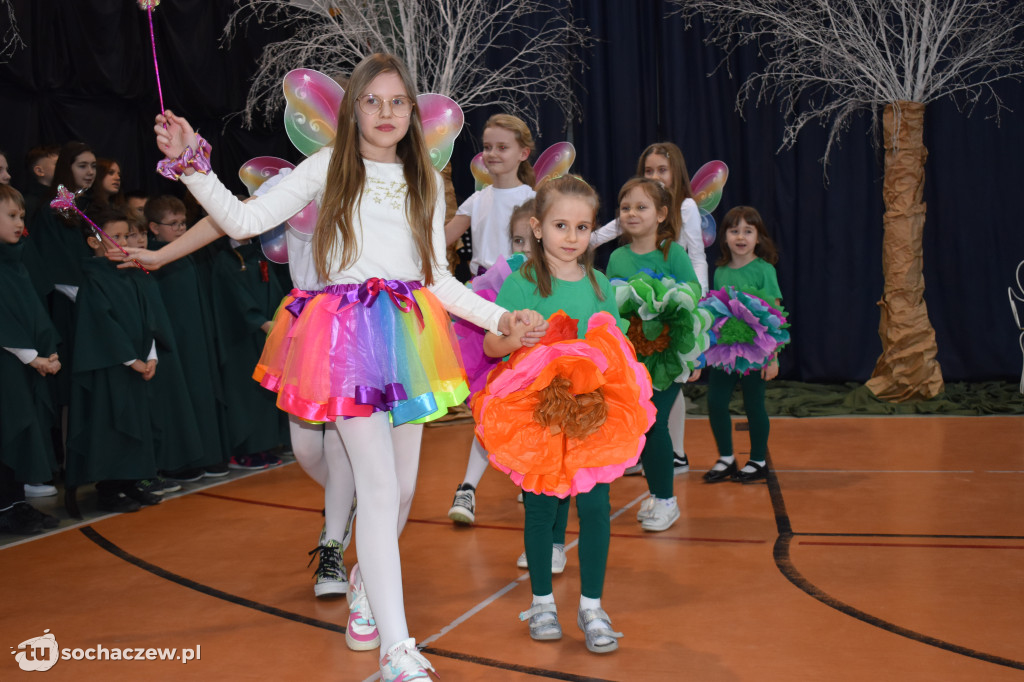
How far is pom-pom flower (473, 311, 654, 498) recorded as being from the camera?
248 cm

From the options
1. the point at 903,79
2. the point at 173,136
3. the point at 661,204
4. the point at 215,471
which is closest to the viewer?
the point at 173,136

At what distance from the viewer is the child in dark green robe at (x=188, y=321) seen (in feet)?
16.1

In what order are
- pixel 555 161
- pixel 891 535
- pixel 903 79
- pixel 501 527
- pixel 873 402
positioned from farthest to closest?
pixel 903 79, pixel 873 402, pixel 555 161, pixel 501 527, pixel 891 535

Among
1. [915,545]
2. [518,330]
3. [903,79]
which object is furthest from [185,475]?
[903,79]

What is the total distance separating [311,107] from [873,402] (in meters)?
5.09

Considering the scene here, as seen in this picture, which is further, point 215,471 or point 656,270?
point 215,471

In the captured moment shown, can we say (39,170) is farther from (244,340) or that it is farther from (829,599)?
(829,599)

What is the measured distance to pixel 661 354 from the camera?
11.8ft

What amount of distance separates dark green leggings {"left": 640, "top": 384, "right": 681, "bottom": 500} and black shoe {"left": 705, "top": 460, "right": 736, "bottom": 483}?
87cm

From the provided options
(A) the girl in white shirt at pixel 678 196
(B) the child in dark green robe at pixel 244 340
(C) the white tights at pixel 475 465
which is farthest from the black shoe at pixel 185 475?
(A) the girl in white shirt at pixel 678 196

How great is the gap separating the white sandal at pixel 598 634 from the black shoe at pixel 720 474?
2056mm

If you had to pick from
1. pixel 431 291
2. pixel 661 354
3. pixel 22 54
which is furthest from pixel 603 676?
pixel 22 54

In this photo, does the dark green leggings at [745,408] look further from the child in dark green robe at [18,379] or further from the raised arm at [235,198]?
the child in dark green robe at [18,379]

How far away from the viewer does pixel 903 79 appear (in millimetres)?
7387
